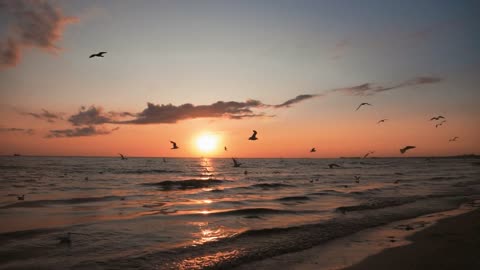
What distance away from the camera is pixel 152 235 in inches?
536

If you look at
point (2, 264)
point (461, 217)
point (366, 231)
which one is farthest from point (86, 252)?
point (461, 217)

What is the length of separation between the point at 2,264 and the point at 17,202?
1393 cm

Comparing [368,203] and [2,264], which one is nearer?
[2,264]

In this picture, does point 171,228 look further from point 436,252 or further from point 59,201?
point 59,201

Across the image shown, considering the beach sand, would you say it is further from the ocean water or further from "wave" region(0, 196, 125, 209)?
"wave" region(0, 196, 125, 209)

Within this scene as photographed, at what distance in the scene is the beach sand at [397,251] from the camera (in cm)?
949

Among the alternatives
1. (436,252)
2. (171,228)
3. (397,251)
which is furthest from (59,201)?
(436,252)

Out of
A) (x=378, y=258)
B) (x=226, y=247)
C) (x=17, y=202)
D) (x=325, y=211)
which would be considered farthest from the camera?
(x=17, y=202)

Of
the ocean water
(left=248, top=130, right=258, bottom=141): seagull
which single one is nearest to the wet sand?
the ocean water

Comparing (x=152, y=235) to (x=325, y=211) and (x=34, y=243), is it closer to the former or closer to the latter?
(x=34, y=243)

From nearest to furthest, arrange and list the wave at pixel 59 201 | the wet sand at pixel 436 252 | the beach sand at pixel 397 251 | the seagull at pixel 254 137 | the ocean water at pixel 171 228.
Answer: the wet sand at pixel 436 252
the beach sand at pixel 397 251
the ocean water at pixel 171 228
the wave at pixel 59 201
the seagull at pixel 254 137

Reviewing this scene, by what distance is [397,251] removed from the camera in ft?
35.4

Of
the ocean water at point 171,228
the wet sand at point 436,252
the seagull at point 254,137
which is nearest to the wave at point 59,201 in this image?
the ocean water at point 171,228

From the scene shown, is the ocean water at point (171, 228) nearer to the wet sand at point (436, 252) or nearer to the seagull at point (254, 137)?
the wet sand at point (436, 252)
